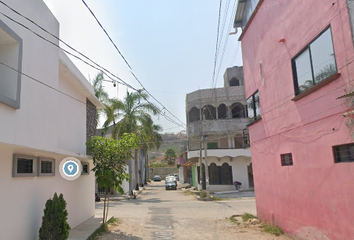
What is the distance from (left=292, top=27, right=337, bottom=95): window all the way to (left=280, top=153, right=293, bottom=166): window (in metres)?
2.01

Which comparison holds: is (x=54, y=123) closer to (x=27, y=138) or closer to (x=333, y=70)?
(x=27, y=138)

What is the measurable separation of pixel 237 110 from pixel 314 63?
2550 cm

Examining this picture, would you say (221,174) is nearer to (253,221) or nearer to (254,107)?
(253,221)

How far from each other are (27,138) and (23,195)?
1775 millimetres

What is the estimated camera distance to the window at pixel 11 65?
5461 mm

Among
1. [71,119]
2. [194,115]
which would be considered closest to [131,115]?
[194,115]

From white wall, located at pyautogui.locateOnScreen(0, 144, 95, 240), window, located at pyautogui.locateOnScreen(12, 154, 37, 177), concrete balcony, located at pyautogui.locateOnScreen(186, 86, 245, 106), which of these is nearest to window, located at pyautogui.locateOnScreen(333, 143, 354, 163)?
white wall, located at pyautogui.locateOnScreen(0, 144, 95, 240)

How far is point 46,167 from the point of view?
8133 mm

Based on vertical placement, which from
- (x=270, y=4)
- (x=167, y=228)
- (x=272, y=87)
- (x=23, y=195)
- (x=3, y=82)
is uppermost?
(x=270, y=4)

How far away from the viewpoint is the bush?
684 centimetres

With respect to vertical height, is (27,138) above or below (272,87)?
below

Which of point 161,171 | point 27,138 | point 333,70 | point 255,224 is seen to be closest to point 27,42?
point 27,138

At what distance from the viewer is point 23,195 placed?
6707mm

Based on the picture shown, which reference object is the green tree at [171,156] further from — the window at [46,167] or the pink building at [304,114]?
the window at [46,167]
